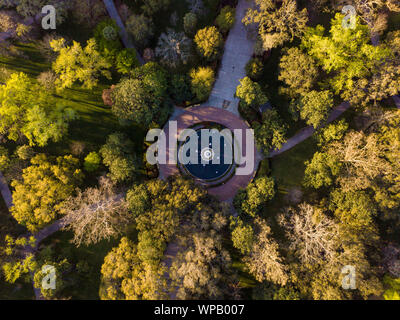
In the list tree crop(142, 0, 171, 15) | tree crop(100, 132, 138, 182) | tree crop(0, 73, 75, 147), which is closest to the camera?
tree crop(0, 73, 75, 147)

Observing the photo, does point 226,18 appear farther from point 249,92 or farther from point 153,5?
point 249,92

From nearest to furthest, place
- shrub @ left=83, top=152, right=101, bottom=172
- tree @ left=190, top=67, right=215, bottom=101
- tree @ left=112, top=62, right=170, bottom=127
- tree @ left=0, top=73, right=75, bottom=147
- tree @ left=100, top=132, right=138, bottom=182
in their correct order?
1. tree @ left=112, top=62, right=170, bottom=127
2. tree @ left=0, top=73, right=75, bottom=147
3. tree @ left=100, top=132, right=138, bottom=182
4. tree @ left=190, top=67, right=215, bottom=101
5. shrub @ left=83, top=152, right=101, bottom=172

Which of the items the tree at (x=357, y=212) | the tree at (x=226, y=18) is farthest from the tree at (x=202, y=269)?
the tree at (x=226, y=18)

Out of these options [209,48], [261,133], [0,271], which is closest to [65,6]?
[209,48]

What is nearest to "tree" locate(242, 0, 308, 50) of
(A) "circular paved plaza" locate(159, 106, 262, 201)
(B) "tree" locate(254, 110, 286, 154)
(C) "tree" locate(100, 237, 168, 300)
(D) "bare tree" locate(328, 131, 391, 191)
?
(B) "tree" locate(254, 110, 286, 154)

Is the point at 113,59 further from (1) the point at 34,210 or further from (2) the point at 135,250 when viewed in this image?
(2) the point at 135,250

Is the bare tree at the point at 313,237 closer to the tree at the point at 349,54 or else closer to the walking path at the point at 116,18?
the tree at the point at 349,54

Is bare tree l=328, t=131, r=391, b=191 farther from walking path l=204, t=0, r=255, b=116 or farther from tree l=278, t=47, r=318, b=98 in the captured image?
walking path l=204, t=0, r=255, b=116
